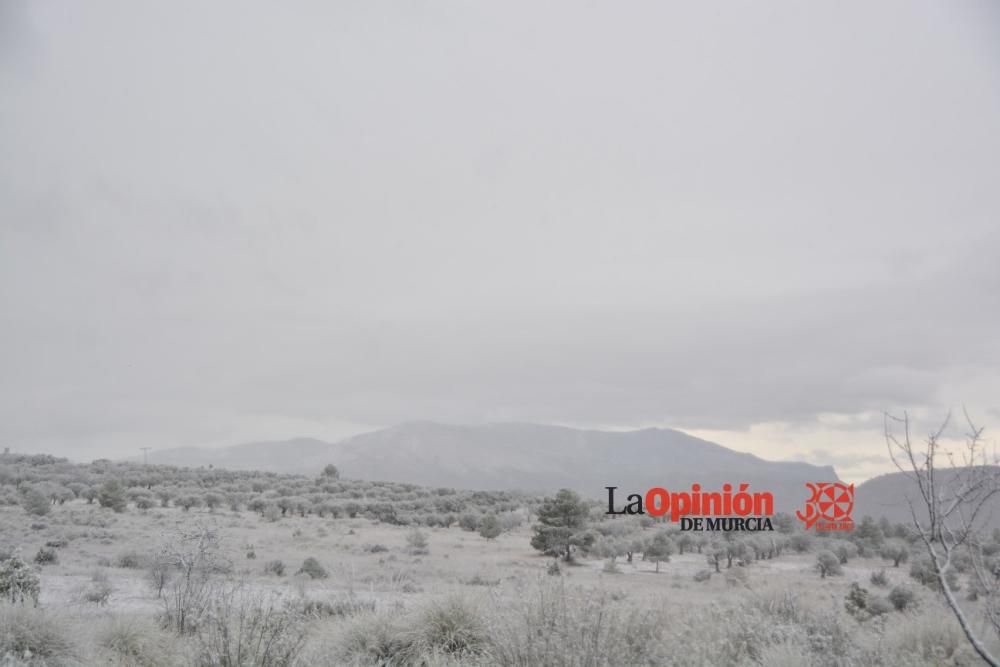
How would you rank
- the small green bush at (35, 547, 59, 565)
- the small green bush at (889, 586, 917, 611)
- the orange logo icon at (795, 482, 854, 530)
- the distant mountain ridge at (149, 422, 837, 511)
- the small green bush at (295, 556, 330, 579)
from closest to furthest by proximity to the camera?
the small green bush at (889, 586, 917, 611), the small green bush at (295, 556, 330, 579), the small green bush at (35, 547, 59, 565), the orange logo icon at (795, 482, 854, 530), the distant mountain ridge at (149, 422, 837, 511)

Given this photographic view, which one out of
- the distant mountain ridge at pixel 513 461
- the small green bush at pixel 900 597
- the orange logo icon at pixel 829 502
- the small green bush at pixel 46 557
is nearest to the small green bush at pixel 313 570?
the small green bush at pixel 46 557

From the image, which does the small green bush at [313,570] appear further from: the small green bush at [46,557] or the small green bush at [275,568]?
the small green bush at [46,557]

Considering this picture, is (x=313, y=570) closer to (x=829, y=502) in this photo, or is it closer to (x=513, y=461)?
(x=829, y=502)

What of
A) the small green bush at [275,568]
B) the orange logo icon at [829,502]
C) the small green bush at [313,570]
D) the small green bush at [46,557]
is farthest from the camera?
the orange logo icon at [829,502]

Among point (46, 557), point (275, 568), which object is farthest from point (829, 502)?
point (46, 557)

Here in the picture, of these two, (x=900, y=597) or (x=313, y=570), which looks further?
(x=313, y=570)

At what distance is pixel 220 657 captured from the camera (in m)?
5.71

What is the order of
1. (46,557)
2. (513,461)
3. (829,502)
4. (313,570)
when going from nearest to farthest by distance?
(313,570) → (46,557) → (829,502) → (513,461)

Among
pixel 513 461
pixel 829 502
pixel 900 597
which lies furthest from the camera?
pixel 513 461

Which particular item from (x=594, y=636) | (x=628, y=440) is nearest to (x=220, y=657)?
(x=594, y=636)

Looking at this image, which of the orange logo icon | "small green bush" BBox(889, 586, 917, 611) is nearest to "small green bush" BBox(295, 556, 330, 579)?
"small green bush" BBox(889, 586, 917, 611)

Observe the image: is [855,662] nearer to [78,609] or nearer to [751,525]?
[78,609]

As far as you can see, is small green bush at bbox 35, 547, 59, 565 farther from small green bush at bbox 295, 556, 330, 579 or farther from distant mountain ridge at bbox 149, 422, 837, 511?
distant mountain ridge at bbox 149, 422, 837, 511

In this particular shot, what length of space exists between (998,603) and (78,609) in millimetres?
14090
